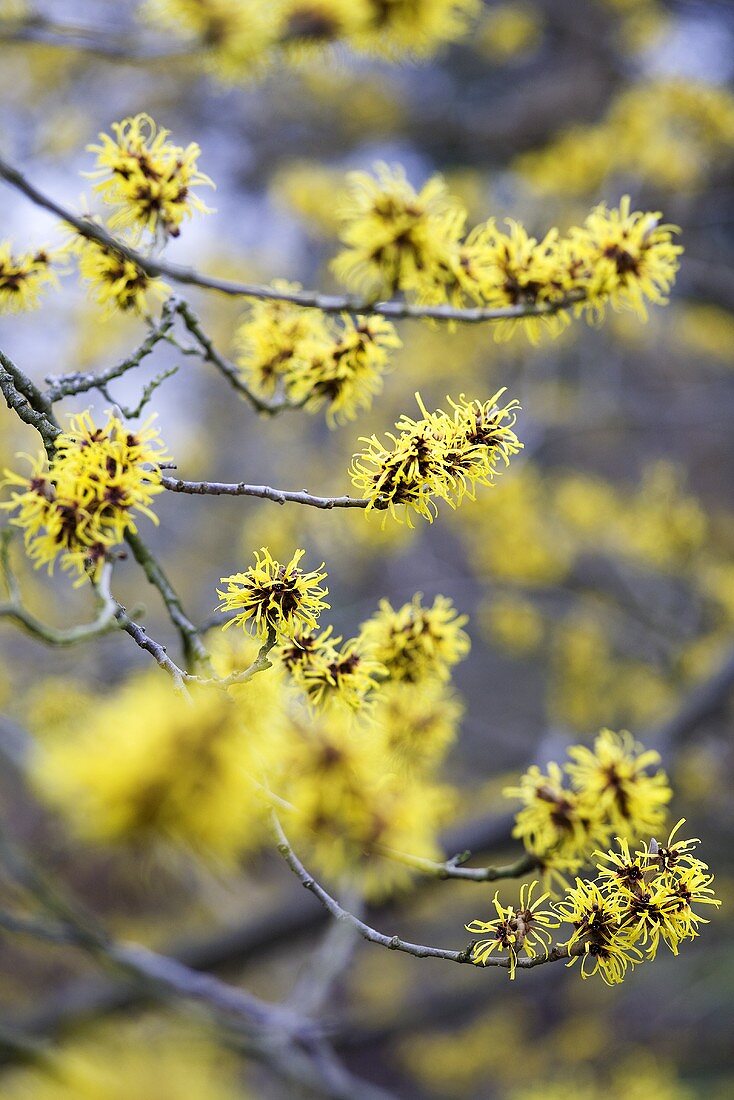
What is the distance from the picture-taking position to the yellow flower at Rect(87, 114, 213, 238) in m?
1.17

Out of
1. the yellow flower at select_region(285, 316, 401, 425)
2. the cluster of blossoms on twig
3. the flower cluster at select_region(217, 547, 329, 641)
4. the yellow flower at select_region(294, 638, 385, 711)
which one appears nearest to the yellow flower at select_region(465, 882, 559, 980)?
the cluster of blossoms on twig

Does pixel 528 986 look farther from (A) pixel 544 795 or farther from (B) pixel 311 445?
(B) pixel 311 445

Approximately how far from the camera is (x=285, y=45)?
200cm

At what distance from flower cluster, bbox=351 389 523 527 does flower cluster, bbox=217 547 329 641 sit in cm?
12

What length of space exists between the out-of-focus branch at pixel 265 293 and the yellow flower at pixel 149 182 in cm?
6

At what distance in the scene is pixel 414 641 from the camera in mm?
1273

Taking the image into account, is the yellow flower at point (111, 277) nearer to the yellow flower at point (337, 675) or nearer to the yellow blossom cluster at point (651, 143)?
the yellow flower at point (337, 675)

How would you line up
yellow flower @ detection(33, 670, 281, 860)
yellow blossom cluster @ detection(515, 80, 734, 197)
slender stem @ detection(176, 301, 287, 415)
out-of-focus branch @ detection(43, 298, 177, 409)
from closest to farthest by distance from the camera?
yellow flower @ detection(33, 670, 281, 860)
out-of-focus branch @ detection(43, 298, 177, 409)
slender stem @ detection(176, 301, 287, 415)
yellow blossom cluster @ detection(515, 80, 734, 197)

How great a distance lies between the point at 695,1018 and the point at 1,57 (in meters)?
6.65

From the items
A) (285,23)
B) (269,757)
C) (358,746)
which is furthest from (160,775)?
(285,23)

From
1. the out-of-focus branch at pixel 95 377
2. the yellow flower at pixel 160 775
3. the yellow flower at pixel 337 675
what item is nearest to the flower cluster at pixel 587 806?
the yellow flower at pixel 337 675

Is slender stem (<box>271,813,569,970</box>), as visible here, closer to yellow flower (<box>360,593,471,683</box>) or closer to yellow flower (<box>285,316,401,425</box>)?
yellow flower (<box>360,593,471,683</box>)

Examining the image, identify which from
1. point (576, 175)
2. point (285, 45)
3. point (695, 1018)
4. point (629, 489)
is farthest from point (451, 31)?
point (629, 489)

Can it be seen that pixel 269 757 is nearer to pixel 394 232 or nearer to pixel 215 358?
pixel 215 358
